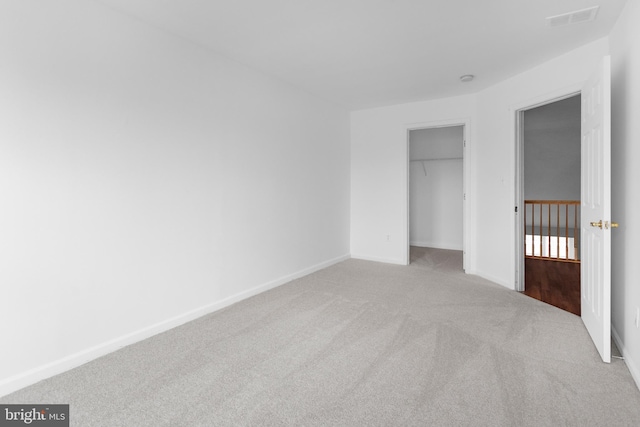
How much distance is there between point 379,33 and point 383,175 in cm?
271

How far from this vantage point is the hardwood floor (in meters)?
3.50

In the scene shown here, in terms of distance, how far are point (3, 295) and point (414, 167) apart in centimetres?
638

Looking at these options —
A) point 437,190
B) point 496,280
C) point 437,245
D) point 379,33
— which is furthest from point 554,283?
point 379,33

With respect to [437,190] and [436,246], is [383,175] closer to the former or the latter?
[437,190]

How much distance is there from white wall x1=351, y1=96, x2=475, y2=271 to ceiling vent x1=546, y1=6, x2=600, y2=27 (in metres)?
2.13

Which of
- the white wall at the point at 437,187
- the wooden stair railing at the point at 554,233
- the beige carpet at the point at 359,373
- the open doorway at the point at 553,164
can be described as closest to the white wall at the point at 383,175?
the white wall at the point at 437,187

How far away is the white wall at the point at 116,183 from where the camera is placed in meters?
2.01

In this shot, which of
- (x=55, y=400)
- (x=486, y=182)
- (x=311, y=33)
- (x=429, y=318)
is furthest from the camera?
(x=486, y=182)

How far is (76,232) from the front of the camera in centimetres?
227

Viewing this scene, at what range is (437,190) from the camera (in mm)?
6730

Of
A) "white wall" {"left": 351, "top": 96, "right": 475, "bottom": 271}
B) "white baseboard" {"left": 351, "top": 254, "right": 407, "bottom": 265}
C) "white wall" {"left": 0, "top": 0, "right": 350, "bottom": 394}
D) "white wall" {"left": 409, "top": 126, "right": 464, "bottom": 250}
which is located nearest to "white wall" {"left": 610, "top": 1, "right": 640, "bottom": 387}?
"white wall" {"left": 351, "top": 96, "right": 475, "bottom": 271}

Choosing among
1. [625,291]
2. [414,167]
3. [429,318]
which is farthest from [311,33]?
[414,167]

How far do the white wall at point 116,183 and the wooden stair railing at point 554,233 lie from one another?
4.26 metres

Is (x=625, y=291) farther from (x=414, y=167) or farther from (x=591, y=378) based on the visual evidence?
(x=414, y=167)
